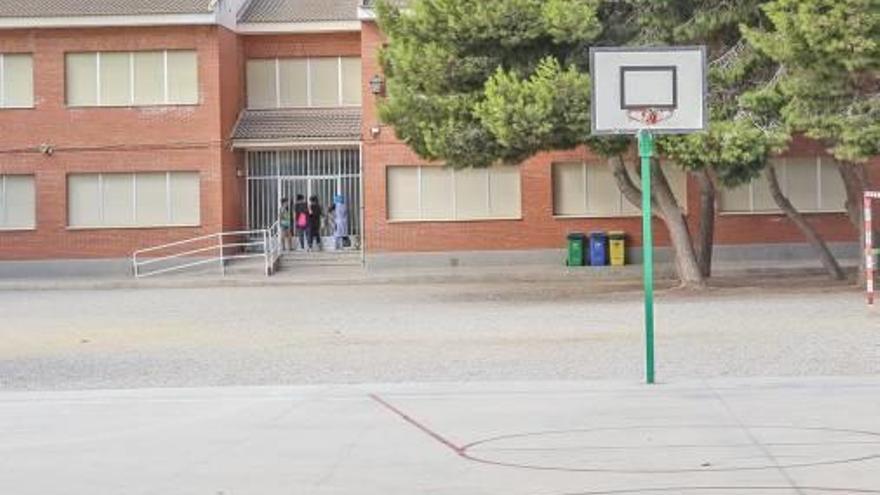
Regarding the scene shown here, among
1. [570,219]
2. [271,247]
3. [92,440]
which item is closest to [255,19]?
[271,247]

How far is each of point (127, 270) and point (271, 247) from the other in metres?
4.64

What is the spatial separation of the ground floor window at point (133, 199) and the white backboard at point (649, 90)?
26.9m

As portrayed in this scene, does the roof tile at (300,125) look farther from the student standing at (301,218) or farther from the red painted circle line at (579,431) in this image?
the red painted circle line at (579,431)

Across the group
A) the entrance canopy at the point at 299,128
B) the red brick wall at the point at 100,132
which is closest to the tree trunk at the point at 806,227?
the entrance canopy at the point at 299,128

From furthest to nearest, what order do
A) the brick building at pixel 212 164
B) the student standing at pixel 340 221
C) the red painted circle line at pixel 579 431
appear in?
the student standing at pixel 340 221 < the brick building at pixel 212 164 < the red painted circle line at pixel 579 431

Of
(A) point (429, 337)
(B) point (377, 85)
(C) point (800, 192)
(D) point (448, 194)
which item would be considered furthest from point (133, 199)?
(A) point (429, 337)

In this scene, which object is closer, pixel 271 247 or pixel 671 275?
pixel 671 275

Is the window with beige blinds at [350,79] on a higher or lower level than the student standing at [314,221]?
higher

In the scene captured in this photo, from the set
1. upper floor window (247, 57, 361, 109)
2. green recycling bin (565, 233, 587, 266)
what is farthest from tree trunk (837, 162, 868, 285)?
upper floor window (247, 57, 361, 109)

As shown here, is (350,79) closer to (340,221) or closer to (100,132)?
(340,221)

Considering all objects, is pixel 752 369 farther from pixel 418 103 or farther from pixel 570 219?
pixel 570 219

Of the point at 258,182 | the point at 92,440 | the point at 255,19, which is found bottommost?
the point at 92,440

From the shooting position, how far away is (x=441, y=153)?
2608cm

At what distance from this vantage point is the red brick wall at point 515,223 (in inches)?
1490
